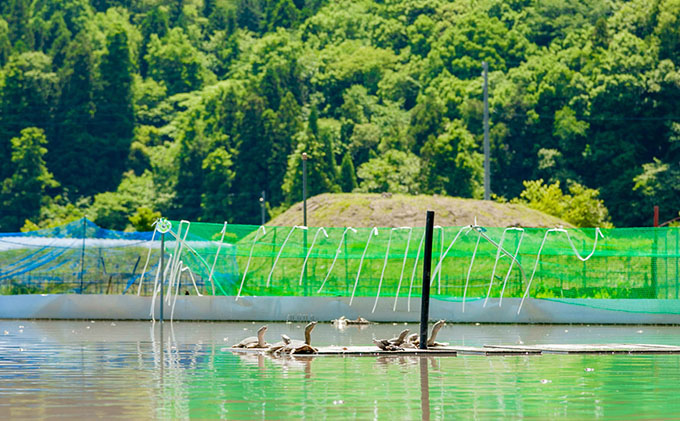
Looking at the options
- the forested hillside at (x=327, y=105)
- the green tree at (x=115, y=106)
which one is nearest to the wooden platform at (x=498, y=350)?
the forested hillside at (x=327, y=105)

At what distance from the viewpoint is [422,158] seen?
12262 cm

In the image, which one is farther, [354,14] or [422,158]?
[354,14]

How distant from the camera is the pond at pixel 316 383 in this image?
55.1ft

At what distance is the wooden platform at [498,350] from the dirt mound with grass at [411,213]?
94.9ft

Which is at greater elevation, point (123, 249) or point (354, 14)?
point (354, 14)

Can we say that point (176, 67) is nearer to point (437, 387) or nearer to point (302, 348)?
point (302, 348)

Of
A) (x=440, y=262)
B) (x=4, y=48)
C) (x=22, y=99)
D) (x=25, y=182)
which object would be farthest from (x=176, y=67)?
(x=440, y=262)

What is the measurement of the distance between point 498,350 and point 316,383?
7.37 metres

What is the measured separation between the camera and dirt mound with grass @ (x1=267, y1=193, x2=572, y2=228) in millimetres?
58062

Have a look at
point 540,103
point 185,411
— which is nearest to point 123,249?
point 185,411

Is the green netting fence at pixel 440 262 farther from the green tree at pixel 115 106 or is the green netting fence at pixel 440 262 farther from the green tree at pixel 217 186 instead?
the green tree at pixel 115 106

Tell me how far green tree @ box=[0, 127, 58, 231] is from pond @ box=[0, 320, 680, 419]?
360ft

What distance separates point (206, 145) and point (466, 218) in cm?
8175

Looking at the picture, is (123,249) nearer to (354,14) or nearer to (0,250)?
(0,250)
